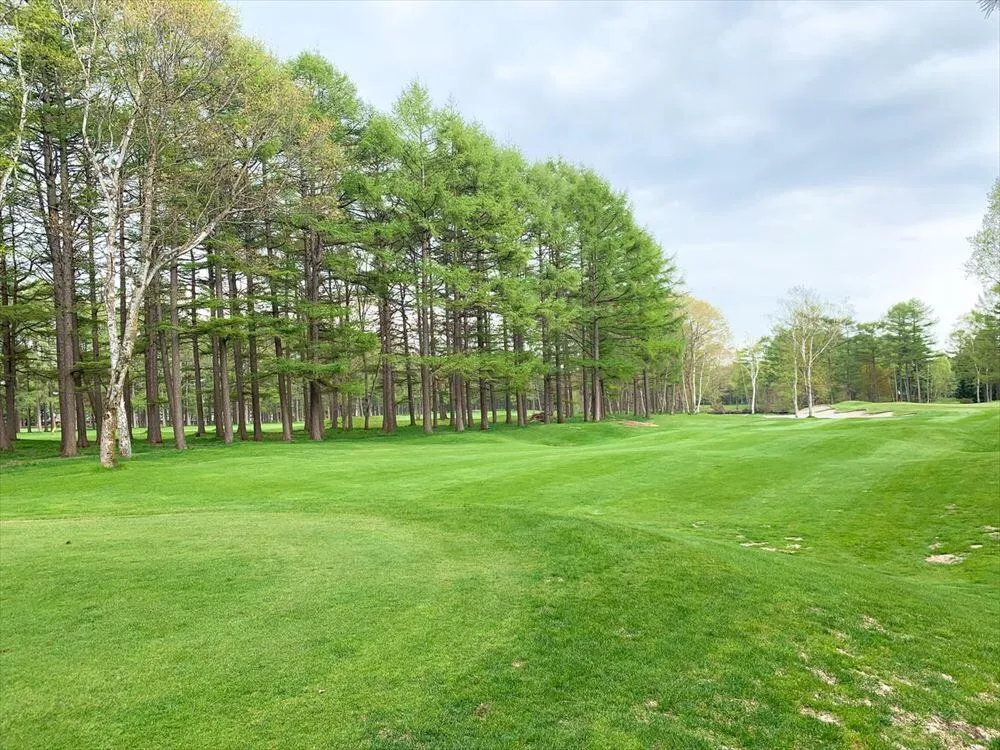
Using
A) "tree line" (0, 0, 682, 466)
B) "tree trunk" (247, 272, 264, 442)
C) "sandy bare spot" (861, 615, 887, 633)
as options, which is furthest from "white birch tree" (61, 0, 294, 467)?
"sandy bare spot" (861, 615, 887, 633)

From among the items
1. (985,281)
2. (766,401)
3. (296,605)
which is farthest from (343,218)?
(766,401)

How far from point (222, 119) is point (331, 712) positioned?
21969 mm

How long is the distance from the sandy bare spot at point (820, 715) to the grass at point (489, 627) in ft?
0.05

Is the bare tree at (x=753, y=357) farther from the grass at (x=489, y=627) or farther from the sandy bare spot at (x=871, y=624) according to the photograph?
the sandy bare spot at (x=871, y=624)

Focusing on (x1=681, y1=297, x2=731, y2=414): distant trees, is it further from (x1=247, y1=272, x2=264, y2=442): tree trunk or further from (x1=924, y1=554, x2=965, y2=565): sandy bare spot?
(x1=924, y1=554, x2=965, y2=565): sandy bare spot

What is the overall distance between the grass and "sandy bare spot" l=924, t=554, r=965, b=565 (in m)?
0.12

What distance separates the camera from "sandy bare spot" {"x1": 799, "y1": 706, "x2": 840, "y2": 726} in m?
3.53

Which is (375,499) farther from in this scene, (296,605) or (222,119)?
(222,119)

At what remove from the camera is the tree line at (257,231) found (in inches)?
691

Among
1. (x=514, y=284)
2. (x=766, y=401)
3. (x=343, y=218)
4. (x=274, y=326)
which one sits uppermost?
(x=343, y=218)

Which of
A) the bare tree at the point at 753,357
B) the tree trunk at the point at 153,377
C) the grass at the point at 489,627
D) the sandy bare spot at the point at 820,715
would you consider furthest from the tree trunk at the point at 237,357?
the bare tree at the point at 753,357

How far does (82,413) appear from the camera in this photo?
2853 centimetres

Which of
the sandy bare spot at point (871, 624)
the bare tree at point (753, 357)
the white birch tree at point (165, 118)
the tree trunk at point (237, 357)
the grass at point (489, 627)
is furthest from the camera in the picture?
the bare tree at point (753, 357)

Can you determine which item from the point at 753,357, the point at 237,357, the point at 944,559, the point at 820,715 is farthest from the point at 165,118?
the point at 753,357
